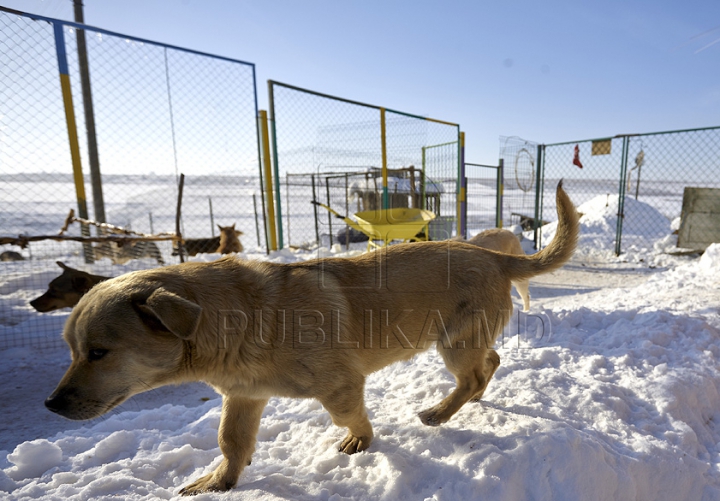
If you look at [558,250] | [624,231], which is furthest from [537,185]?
[558,250]

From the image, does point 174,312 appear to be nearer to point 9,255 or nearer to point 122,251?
point 122,251

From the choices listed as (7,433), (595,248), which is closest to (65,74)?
(7,433)

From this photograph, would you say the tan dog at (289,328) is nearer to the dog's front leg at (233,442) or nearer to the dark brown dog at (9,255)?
the dog's front leg at (233,442)

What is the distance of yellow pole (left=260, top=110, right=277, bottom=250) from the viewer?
22.2ft

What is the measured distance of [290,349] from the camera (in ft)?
6.21

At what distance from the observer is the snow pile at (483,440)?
1.89m

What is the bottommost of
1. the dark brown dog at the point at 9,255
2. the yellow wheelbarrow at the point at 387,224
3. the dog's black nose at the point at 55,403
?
the dark brown dog at the point at 9,255

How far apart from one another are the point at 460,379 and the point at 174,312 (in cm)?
167

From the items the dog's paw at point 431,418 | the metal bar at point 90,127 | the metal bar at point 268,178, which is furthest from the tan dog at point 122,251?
the dog's paw at point 431,418

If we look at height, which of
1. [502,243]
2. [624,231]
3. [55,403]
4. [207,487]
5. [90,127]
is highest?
[90,127]

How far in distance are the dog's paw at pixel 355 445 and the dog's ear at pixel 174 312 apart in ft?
3.85

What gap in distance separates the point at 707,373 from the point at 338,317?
2.96 meters

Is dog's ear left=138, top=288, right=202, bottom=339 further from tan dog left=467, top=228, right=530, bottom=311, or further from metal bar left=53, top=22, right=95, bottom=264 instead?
metal bar left=53, top=22, right=95, bottom=264

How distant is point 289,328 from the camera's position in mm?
1915
